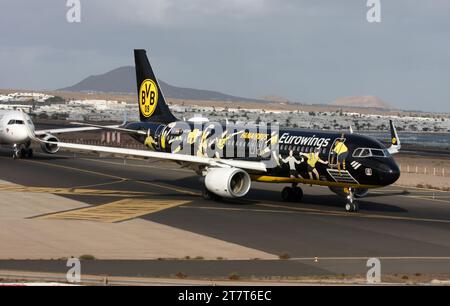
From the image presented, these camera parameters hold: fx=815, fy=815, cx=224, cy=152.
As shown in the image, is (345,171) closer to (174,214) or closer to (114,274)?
(174,214)

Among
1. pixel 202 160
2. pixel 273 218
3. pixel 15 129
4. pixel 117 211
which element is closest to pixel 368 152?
pixel 273 218

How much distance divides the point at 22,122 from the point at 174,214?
119 feet

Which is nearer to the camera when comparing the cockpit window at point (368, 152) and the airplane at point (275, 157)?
the cockpit window at point (368, 152)

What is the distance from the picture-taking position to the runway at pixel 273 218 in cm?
2862

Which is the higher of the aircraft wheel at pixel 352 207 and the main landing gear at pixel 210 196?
the main landing gear at pixel 210 196

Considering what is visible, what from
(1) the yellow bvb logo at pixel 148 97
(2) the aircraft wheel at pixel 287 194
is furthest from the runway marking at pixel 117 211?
(1) the yellow bvb logo at pixel 148 97

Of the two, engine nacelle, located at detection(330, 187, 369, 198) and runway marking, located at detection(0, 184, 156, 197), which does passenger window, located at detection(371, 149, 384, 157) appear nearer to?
engine nacelle, located at detection(330, 187, 369, 198)

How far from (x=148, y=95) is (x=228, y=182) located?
663 inches

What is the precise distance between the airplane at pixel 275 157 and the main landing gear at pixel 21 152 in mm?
25987

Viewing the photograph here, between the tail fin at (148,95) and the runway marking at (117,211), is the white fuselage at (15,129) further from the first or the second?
the runway marking at (117,211)

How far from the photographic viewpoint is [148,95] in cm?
6019

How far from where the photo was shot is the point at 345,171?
4431 cm

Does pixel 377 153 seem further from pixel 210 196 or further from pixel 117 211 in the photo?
pixel 117 211

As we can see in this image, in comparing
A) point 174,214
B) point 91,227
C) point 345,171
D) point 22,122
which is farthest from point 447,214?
point 22,122
